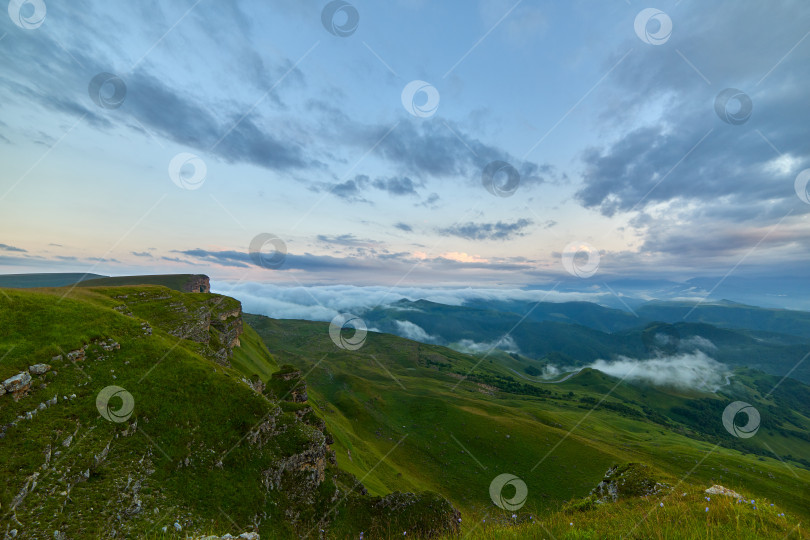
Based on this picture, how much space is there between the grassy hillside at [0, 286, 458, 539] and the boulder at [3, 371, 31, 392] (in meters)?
0.11

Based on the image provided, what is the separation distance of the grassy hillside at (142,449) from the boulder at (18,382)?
111 mm

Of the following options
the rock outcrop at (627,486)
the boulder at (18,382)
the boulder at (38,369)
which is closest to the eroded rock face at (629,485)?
the rock outcrop at (627,486)

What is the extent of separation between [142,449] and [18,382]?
30.2 feet

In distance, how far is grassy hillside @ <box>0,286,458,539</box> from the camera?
17.8m

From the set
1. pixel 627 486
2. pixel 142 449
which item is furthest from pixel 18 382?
pixel 627 486

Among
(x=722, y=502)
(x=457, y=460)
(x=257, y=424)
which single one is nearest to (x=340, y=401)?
(x=457, y=460)

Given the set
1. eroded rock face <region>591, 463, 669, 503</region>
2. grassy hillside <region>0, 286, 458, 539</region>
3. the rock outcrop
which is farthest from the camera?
grassy hillside <region>0, 286, 458, 539</region>

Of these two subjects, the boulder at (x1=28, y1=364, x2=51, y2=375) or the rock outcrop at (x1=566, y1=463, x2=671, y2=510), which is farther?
the boulder at (x1=28, y1=364, x2=51, y2=375)

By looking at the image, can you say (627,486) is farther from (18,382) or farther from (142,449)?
(18,382)

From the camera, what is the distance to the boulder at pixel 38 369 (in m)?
22.5

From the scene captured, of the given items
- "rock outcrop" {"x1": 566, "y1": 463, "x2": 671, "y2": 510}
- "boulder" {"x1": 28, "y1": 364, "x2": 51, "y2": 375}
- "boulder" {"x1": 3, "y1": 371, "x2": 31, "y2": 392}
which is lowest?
"boulder" {"x1": 3, "y1": 371, "x2": 31, "y2": 392}

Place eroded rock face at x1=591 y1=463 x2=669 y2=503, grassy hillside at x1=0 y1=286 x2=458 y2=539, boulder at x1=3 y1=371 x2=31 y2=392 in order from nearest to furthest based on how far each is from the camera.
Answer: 1. eroded rock face at x1=591 y1=463 x2=669 y2=503
2. grassy hillside at x1=0 y1=286 x2=458 y2=539
3. boulder at x1=3 y1=371 x2=31 y2=392

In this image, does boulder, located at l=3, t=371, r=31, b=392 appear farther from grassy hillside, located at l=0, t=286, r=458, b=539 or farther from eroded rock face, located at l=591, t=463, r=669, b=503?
eroded rock face, located at l=591, t=463, r=669, b=503

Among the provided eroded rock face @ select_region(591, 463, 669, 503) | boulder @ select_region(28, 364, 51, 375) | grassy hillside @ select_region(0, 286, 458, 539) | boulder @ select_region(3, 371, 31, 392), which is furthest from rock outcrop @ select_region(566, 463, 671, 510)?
boulder @ select_region(28, 364, 51, 375)
